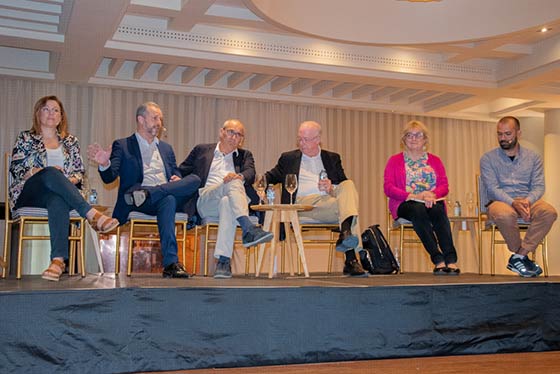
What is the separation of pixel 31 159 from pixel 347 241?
6.80 ft

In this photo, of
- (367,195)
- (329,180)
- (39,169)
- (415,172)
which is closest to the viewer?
(39,169)

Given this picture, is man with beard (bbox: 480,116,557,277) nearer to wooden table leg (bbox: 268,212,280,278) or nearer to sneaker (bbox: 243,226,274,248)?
wooden table leg (bbox: 268,212,280,278)

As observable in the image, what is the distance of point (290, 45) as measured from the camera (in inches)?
280

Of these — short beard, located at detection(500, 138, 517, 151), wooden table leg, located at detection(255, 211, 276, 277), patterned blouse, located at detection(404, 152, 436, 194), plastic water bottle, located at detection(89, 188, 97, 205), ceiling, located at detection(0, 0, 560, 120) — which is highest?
ceiling, located at detection(0, 0, 560, 120)

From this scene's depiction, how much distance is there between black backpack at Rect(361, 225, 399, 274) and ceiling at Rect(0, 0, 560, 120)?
2.41 meters

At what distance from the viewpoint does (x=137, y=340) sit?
2.91 m

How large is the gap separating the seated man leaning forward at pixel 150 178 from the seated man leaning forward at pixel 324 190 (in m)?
0.81

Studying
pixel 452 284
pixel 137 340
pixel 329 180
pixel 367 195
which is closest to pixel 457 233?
pixel 367 195

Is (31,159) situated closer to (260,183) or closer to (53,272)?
(53,272)

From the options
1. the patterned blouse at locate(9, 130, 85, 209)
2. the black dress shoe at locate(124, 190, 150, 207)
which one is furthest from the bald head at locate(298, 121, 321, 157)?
the patterned blouse at locate(9, 130, 85, 209)

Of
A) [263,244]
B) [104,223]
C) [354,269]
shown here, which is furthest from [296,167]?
[104,223]

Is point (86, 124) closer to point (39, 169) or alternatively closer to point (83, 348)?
point (39, 169)

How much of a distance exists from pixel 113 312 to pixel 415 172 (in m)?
2.82

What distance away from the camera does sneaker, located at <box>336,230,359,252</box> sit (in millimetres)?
4141
